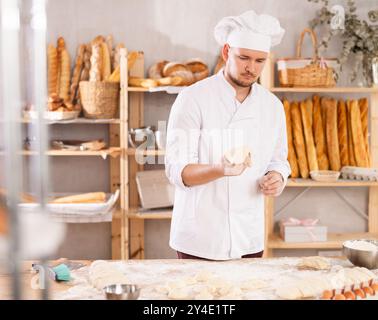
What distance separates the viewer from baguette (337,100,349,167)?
2.68 metres

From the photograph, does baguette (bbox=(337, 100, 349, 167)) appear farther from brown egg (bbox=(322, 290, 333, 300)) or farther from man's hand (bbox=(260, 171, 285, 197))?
brown egg (bbox=(322, 290, 333, 300))

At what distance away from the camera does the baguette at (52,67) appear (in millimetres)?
2587

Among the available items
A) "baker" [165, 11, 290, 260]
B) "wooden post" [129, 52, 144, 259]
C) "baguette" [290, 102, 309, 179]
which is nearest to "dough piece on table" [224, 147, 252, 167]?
"baker" [165, 11, 290, 260]

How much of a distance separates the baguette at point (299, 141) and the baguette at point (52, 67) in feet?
3.97

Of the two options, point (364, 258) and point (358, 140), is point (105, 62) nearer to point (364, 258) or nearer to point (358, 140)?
point (358, 140)

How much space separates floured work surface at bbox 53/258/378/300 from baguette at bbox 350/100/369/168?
131 cm

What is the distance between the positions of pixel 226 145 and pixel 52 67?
129 centimetres

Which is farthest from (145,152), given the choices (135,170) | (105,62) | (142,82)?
(105,62)

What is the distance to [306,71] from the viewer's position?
2.59 m

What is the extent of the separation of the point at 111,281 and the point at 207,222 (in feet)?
1.97

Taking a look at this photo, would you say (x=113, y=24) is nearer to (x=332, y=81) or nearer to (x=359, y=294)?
(x=332, y=81)

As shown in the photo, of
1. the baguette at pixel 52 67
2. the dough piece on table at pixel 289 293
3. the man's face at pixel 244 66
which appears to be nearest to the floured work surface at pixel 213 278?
the dough piece on table at pixel 289 293

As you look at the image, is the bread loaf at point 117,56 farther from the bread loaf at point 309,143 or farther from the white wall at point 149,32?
the bread loaf at point 309,143
